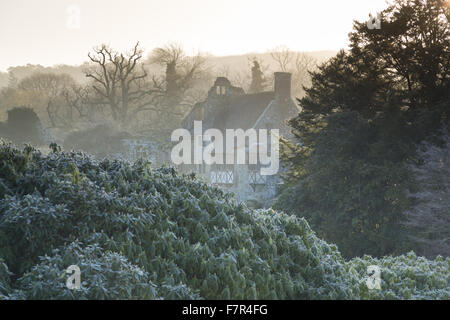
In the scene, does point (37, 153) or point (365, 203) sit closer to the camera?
point (37, 153)

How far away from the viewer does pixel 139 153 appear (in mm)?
53031

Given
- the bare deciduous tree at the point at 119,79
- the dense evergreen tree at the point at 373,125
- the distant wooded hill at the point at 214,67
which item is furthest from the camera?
the distant wooded hill at the point at 214,67

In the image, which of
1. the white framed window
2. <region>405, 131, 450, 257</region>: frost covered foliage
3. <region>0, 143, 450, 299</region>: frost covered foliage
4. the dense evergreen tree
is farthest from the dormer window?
<region>0, 143, 450, 299</region>: frost covered foliage

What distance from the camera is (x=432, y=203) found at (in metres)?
17.4

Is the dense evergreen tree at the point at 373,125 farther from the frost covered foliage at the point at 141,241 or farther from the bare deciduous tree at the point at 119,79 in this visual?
the bare deciduous tree at the point at 119,79

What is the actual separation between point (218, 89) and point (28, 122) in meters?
20.2

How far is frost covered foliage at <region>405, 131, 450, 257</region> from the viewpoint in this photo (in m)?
17.4

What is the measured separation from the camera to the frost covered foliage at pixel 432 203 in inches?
685

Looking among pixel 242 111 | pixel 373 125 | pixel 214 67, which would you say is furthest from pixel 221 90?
pixel 214 67

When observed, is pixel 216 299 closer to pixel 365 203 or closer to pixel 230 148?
pixel 365 203

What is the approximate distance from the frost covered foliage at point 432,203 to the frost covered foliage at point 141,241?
8248 millimetres

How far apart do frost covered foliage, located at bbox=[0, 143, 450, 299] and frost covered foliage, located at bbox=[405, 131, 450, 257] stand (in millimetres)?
8248

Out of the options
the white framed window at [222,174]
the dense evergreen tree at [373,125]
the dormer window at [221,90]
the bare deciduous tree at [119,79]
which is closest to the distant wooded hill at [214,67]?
the bare deciduous tree at [119,79]
